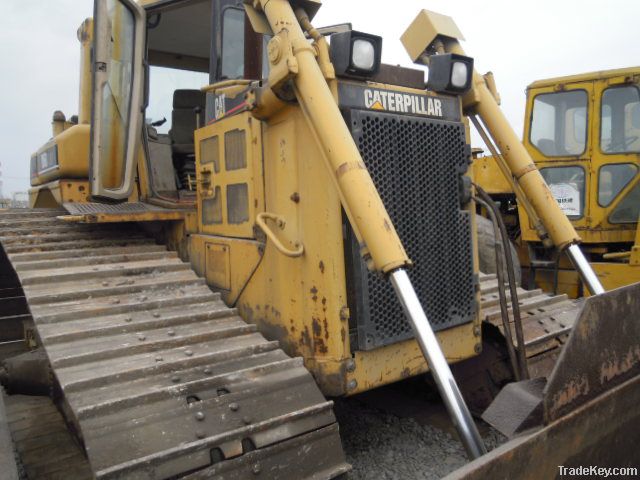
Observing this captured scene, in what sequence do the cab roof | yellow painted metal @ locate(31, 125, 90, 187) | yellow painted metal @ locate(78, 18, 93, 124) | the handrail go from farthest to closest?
the cab roof, yellow painted metal @ locate(78, 18, 93, 124), yellow painted metal @ locate(31, 125, 90, 187), the handrail

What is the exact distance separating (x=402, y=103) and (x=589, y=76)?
4.62m

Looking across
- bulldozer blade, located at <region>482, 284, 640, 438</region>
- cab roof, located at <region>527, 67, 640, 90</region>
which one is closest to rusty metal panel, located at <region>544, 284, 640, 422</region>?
bulldozer blade, located at <region>482, 284, 640, 438</region>

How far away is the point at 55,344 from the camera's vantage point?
2.41 metres

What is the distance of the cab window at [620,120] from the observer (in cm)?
617

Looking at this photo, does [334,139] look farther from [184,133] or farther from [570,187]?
[570,187]

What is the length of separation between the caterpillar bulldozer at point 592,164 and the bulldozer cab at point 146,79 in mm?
3721

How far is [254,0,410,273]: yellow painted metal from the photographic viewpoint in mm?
2029

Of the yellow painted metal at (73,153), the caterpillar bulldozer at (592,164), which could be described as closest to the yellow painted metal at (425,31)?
the yellow painted metal at (73,153)

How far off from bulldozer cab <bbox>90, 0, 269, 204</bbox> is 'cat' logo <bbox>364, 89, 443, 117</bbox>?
825 mm

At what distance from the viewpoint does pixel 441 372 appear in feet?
6.17

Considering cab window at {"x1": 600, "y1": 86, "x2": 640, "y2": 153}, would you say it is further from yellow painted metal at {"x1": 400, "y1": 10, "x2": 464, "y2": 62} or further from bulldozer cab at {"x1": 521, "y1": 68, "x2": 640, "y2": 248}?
yellow painted metal at {"x1": 400, "y1": 10, "x2": 464, "y2": 62}

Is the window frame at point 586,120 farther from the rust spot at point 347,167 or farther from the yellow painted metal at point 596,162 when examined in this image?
the rust spot at point 347,167

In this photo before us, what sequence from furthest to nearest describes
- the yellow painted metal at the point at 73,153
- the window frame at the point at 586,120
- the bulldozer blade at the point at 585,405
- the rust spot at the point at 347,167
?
the window frame at the point at 586,120 → the yellow painted metal at the point at 73,153 → the rust spot at the point at 347,167 → the bulldozer blade at the point at 585,405

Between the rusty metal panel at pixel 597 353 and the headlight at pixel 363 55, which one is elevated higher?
the headlight at pixel 363 55
